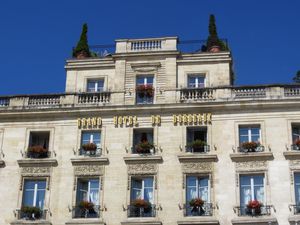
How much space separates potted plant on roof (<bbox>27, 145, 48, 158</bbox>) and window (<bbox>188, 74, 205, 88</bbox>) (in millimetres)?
8800

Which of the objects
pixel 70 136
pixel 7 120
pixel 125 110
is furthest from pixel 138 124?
pixel 7 120

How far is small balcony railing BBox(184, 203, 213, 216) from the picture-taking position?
3388cm

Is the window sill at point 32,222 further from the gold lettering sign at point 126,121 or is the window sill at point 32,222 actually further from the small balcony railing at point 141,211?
the gold lettering sign at point 126,121

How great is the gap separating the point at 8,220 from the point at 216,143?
11478 millimetres

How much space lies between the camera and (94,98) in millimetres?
37719

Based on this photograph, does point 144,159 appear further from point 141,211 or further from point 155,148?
point 141,211

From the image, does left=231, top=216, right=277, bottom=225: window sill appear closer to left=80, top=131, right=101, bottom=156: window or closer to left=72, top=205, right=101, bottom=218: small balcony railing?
left=72, top=205, right=101, bottom=218: small balcony railing

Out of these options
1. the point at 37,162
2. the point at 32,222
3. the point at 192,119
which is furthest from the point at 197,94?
the point at 32,222

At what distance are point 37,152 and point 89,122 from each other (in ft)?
10.5

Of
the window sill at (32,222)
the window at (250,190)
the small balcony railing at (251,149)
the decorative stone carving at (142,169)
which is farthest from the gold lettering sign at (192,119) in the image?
the window sill at (32,222)

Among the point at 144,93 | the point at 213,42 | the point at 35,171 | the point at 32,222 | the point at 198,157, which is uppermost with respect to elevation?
the point at 213,42

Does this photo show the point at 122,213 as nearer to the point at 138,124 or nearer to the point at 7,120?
the point at 138,124

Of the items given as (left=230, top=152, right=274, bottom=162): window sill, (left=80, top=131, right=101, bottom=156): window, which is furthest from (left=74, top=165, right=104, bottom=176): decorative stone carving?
(left=230, top=152, right=274, bottom=162): window sill

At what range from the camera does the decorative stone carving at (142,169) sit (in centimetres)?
3519
